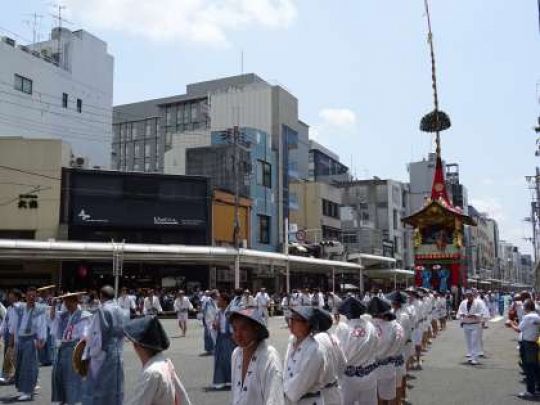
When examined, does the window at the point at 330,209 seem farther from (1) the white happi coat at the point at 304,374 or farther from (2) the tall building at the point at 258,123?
(1) the white happi coat at the point at 304,374

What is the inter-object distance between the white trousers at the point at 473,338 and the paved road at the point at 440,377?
1.08ft

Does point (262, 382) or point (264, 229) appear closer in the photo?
point (262, 382)

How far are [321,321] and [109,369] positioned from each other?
336 centimetres

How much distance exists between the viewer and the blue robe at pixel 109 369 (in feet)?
24.9

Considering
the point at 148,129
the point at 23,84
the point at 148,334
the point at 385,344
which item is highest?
the point at 148,129

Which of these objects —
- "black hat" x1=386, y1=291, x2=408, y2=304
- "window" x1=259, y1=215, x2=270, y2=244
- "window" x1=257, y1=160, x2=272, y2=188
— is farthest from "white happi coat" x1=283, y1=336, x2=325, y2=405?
"window" x1=257, y1=160, x2=272, y2=188

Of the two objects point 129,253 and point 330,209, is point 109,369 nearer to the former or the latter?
point 129,253

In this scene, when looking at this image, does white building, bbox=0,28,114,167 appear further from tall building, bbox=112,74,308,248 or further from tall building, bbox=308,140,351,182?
tall building, bbox=308,140,351,182

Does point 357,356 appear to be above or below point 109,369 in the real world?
above

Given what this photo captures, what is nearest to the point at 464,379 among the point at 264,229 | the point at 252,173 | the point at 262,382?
the point at 262,382

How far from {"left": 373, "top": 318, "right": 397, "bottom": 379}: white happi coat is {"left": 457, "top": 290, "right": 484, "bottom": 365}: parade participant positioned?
8.79m

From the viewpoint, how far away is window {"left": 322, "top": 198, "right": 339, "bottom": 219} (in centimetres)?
6325

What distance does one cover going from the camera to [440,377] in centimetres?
1377

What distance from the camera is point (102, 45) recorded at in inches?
2164
